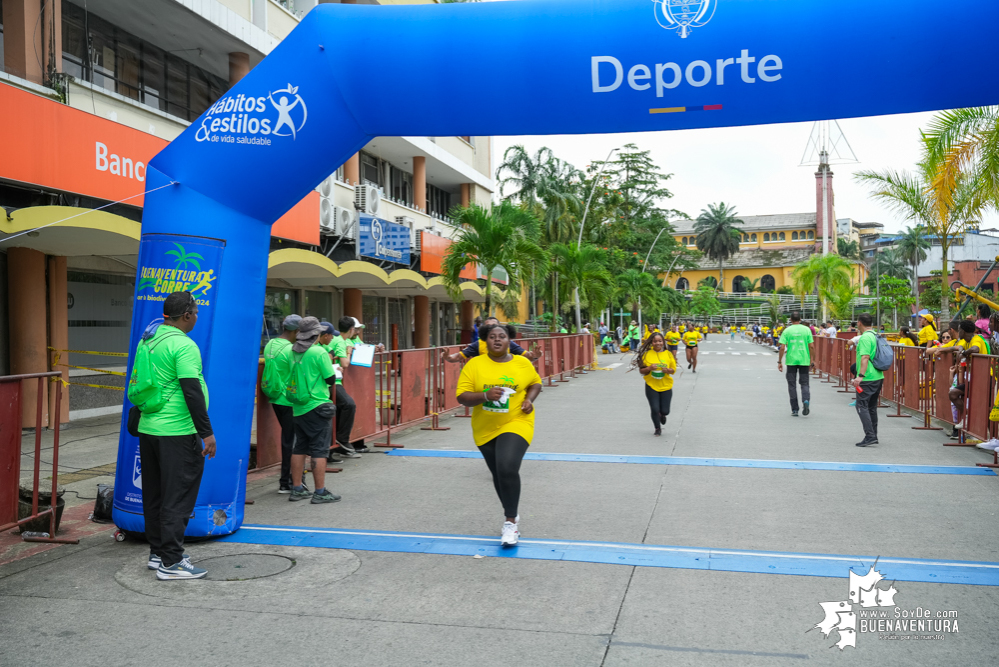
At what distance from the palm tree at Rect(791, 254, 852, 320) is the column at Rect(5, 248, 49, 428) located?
3405 cm

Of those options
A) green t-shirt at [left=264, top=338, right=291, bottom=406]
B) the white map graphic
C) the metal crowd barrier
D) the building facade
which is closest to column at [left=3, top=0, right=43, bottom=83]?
the building facade

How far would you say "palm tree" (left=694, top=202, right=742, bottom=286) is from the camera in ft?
371

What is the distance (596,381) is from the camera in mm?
22750

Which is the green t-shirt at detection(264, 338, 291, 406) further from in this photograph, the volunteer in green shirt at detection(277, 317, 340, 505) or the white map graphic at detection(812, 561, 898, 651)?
the white map graphic at detection(812, 561, 898, 651)

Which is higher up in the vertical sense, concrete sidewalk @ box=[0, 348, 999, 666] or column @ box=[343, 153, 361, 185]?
column @ box=[343, 153, 361, 185]

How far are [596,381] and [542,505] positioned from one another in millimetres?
15751

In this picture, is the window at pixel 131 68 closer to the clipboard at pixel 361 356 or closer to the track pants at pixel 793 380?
the clipboard at pixel 361 356

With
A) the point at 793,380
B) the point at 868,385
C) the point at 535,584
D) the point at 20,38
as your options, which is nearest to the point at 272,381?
the point at 535,584

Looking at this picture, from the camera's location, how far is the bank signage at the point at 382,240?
21.5m

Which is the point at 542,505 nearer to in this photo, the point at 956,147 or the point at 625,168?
the point at 956,147

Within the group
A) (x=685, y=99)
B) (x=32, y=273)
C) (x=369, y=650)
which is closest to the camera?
(x=369, y=650)

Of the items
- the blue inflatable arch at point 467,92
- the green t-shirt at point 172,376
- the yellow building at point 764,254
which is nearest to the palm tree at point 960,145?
the blue inflatable arch at point 467,92

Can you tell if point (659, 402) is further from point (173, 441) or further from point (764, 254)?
point (764, 254)

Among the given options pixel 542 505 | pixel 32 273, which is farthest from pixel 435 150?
pixel 542 505
